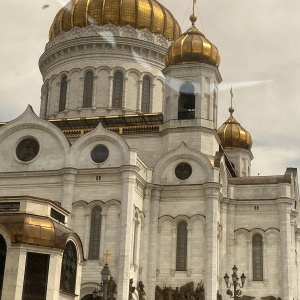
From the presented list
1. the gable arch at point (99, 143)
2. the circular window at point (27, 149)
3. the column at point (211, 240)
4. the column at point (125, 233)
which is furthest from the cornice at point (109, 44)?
the column at point (125, 233)

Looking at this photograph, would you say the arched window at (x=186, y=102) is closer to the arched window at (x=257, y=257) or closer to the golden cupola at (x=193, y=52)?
the golden cupola at (x=193, y=52)

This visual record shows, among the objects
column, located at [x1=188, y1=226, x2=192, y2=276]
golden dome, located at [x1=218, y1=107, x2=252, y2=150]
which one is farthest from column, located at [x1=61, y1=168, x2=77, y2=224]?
golden dome, located at [x1=218, y1=107, x2=252, y2=150]

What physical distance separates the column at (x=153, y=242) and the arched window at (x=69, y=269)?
10.1 m

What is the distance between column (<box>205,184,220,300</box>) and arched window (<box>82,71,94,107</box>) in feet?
36.0

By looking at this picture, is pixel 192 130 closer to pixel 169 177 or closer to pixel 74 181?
pixel 169 177

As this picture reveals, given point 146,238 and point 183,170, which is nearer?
point 146,238

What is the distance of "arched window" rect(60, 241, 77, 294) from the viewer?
69.5 ft

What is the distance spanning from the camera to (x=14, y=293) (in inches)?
768

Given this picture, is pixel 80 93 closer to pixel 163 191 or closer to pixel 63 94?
pixel 63 94

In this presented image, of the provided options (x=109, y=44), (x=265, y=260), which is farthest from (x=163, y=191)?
(x=109, y=44)

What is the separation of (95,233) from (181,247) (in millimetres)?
4580

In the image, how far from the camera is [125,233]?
29.8 meters

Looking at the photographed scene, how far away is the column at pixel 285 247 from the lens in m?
33.4

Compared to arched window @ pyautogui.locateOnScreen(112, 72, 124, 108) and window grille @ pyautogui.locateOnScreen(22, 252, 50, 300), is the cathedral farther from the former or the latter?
window grille @ pyautogui.locateOnScreen(22, 252, 50, 300)
